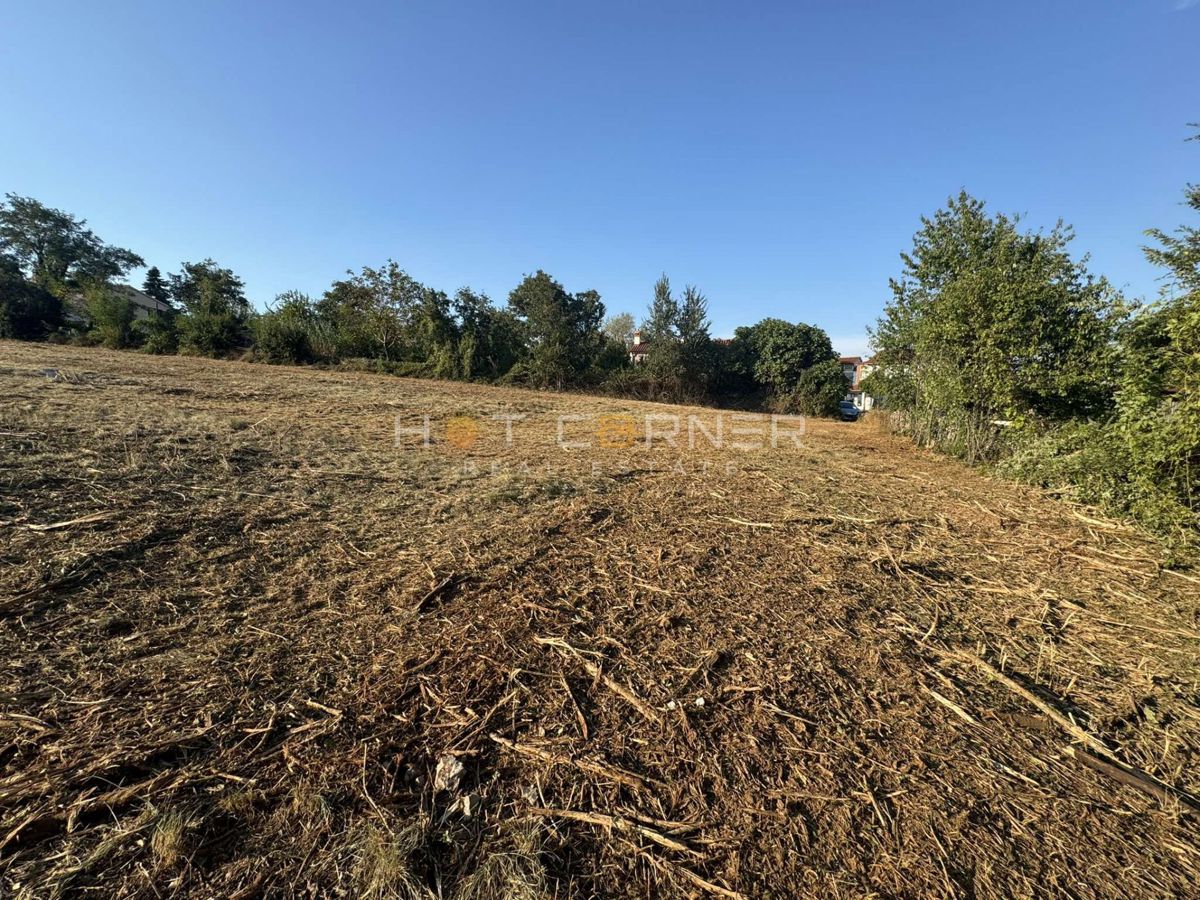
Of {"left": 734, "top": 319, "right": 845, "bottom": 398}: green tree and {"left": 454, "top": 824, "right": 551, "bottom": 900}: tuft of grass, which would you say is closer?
{"left": 454, "top": 824, "right": 551, "bottom": 900}: tuft of grass

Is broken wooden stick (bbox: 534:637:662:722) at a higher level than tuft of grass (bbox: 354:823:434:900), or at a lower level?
higher

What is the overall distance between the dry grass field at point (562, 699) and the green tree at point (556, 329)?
16.8 metres

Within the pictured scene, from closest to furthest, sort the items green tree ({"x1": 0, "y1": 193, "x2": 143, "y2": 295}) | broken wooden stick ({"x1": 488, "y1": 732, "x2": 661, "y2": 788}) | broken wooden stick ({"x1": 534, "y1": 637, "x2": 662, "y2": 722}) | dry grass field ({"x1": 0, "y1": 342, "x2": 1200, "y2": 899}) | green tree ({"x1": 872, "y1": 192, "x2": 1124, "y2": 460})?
dry grass field ({"x1": 0, "y1": 342, "x2": 1200, "y2": 899}) < broken wooden stick ({"x1": 488, "y1": 732, "x2": 661, "y2": 788}) < broken wooden stick ({"x1": 534, "y1": 637, "x2": 662, "y2": 722}) < green tree ({"x1": 872, "y1": 192, "x2": 1124, "y2": 460}) < green tree ({"x1": 0, "y1": 193, "x2": 143, "y2": 295})

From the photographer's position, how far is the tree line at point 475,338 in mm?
19141

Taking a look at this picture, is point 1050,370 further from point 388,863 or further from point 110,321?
point 110,321

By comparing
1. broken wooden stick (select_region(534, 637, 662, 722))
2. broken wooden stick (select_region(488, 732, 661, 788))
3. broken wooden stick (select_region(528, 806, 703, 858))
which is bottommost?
broken wooden stick (select_region(528, 806, 703, 858))

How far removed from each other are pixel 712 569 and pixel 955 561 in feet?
6.14

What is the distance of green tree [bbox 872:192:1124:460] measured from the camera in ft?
17.4

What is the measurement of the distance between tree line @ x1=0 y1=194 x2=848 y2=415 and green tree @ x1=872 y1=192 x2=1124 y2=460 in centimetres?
1250

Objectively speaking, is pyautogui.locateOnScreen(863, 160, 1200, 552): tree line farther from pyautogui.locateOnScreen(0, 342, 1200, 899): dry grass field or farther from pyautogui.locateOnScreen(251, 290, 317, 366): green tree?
pyautogui.locateOnScreen(251, 290, 317, 366): green tree

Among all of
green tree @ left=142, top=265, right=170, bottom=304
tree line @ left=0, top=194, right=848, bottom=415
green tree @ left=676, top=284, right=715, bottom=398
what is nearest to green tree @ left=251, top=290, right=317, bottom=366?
tree line @ left=0, top=194, right=848, bottom=415

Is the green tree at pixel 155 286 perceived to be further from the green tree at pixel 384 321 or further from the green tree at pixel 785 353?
the green tree at pixel 785 353

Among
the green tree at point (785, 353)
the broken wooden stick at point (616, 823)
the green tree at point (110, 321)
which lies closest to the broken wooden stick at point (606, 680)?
the broken wooden stick at point (616, 823)

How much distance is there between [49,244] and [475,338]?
39.6m
